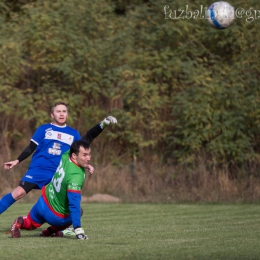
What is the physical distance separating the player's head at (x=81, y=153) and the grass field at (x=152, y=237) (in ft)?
3.03

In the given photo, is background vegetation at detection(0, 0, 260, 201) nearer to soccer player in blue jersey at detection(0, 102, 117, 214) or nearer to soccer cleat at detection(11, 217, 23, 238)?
soccer player in blue jersey at detection(0, 102, 117, 214)

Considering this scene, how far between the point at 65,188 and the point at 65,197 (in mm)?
123

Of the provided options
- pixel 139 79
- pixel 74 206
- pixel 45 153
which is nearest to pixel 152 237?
pixel 74 206

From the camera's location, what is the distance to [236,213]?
12914 mm

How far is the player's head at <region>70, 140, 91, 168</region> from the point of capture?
26.6ft

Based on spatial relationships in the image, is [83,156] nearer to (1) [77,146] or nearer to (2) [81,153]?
(2) [81,153]

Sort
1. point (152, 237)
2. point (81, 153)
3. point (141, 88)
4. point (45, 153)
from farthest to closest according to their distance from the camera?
point (141, 88) → point (45, 153) → point (152, 237) → point (81, 153)

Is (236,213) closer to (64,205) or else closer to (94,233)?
(94,233)

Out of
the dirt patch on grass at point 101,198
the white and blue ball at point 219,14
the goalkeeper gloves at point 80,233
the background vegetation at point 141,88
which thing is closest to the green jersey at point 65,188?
the goalkeeper gloves at point 80,233

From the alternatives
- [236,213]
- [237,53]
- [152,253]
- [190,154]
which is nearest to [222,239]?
[152,253]

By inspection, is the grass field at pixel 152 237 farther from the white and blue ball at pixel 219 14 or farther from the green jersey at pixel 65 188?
the white and blue ball at pixel 219 14

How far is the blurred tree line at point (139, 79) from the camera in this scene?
61.8 ft

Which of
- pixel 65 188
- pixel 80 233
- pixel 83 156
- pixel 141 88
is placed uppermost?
pixel 141 88

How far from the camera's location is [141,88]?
19547 millimetres
